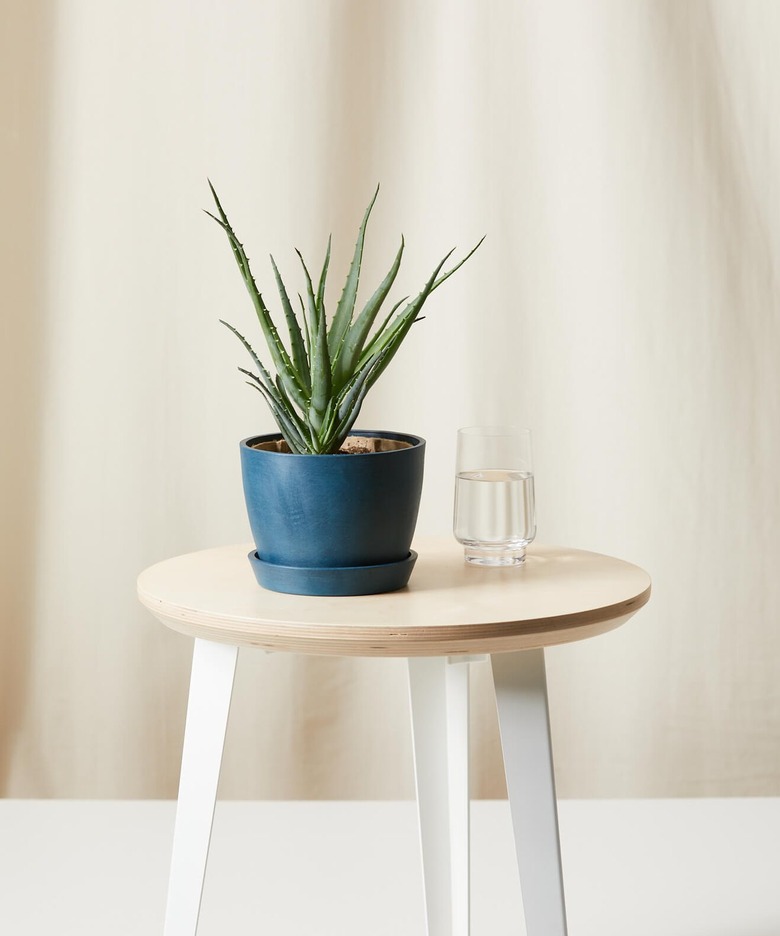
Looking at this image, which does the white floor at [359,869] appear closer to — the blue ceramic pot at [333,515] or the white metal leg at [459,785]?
the white metal leg at [459,785]

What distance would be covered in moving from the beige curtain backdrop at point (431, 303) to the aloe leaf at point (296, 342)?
2.32 ft

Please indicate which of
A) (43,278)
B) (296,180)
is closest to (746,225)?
(296,180)

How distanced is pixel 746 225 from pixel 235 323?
773mm

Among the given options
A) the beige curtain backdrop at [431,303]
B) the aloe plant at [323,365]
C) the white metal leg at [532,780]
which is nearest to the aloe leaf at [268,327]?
the aloe plant at [323,365]

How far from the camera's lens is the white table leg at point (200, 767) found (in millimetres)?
1010

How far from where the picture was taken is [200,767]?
3.33ft

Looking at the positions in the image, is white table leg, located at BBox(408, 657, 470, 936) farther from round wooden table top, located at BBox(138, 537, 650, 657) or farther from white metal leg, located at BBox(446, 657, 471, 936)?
round wooden table top, located at BBox(138, 537, 650, 657)

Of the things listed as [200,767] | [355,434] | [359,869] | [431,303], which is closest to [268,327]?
[355,434]

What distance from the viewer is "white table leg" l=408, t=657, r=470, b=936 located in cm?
114

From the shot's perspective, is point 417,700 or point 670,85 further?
point 670,85

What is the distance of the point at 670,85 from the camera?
5.59 feet

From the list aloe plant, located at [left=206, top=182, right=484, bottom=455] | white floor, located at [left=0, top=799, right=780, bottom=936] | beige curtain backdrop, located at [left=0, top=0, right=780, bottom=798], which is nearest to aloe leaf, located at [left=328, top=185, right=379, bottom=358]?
aloe plant, located at [left=206, top=182, right=484, bottom=455]

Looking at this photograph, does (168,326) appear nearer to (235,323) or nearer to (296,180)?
(235,323)

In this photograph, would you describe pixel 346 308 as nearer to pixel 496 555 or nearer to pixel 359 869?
pixel 496 555
